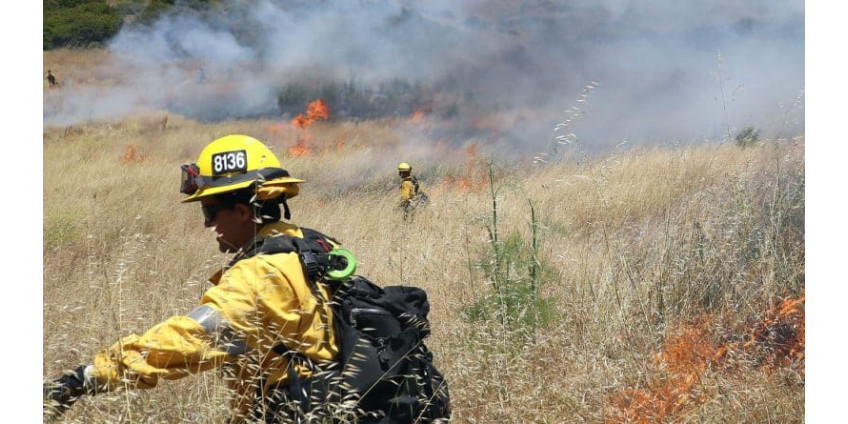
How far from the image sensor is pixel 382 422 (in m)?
2.35

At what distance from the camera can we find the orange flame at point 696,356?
10.6 ft

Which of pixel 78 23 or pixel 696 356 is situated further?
pixel 78 23

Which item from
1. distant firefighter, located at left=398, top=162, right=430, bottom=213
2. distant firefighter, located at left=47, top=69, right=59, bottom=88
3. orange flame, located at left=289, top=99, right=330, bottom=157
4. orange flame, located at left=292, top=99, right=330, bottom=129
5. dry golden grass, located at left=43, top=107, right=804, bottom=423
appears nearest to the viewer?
dry golden grass, located at left=43, top=107, right=804, bottom=423

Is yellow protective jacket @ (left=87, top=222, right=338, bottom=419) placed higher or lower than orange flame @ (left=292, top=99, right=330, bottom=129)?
higher

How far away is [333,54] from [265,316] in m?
20.9

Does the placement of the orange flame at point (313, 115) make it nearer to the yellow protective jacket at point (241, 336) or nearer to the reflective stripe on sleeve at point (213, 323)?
the yellow protective jacket at point (241, 336)

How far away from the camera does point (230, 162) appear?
2.37 m

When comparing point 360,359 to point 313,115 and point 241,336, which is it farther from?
point 313,115

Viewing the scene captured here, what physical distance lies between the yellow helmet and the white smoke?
820cm

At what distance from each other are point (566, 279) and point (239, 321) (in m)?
2.75

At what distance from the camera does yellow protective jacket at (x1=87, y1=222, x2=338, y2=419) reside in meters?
1.99

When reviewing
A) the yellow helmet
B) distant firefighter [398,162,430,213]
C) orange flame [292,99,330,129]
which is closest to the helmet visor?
the yellow helmet

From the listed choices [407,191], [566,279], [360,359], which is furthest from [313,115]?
[360,359]

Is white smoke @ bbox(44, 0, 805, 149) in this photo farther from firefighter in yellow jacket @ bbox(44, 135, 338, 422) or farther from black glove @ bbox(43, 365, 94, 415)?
black glove @ bbox(43, 365, 94, 415)
